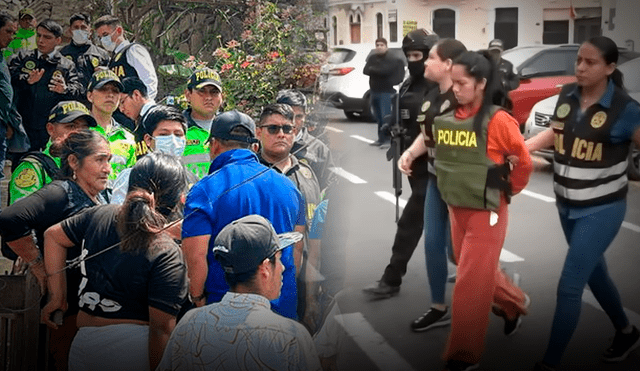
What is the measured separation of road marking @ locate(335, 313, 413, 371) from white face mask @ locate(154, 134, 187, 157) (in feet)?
3.05

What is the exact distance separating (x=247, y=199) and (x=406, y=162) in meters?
0.45

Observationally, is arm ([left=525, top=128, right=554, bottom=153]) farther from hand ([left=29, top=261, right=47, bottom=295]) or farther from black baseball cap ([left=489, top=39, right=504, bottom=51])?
hand ([left=29, top=261, right=47, bottom=295])

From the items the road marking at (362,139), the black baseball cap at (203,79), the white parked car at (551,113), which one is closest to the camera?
the white parked car at (551,113)

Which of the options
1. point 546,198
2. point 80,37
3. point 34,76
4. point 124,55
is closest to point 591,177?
point 546,198

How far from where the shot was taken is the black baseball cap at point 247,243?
184cm

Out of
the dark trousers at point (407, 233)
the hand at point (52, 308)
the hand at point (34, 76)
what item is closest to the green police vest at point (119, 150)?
the hand at point (34, 76)

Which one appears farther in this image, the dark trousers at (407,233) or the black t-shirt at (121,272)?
the black t-shirt at (121,272)

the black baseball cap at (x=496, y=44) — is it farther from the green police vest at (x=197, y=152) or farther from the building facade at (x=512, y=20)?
the green police vest at (x=197, y=152)

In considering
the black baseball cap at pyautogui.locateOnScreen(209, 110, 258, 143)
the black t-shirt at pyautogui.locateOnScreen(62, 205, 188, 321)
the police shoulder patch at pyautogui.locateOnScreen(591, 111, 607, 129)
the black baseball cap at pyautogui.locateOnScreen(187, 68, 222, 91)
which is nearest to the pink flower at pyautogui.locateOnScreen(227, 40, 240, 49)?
the black baseball cap at pyautogui.locateOnScreen(187, 68, 222, 91)

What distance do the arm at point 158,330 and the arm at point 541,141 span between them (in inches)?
49.1

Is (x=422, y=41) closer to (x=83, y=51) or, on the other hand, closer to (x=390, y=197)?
(x=390, y=197)

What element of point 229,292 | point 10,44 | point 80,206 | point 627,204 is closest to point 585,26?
point 627,204

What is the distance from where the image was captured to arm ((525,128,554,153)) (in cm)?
150

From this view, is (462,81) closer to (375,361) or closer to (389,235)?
(389,235)
